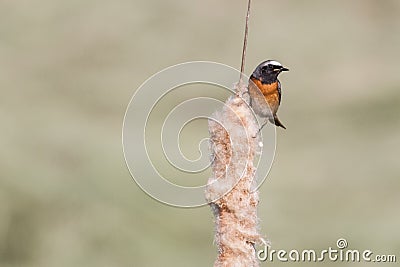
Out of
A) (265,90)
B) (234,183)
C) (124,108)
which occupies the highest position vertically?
(124,108)

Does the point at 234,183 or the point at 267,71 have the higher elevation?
the point at 267,71

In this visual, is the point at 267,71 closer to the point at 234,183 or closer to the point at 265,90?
the point at 265,90

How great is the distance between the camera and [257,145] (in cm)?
234

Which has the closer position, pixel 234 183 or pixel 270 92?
pixel 234 183

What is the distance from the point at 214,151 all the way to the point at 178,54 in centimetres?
599

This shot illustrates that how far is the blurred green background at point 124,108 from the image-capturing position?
17.9 feet

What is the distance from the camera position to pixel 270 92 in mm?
2719

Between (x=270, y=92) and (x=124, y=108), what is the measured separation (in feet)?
16.2

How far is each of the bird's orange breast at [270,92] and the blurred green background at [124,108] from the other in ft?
4.18

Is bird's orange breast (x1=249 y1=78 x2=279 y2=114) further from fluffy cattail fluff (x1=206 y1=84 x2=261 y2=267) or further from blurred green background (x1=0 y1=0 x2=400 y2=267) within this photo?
blurred green background (x1=0 y1=0 x2=400 y2=267)

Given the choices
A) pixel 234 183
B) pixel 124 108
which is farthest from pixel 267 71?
pixel 124 108

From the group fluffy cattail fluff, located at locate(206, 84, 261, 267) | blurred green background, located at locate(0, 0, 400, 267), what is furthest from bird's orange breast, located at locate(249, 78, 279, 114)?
blurred green background, located at locate(0, 0, 400, 267)

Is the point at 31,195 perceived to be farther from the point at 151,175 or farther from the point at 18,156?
the point at 151,175

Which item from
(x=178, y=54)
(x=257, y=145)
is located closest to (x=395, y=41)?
(x=178, y=54)
